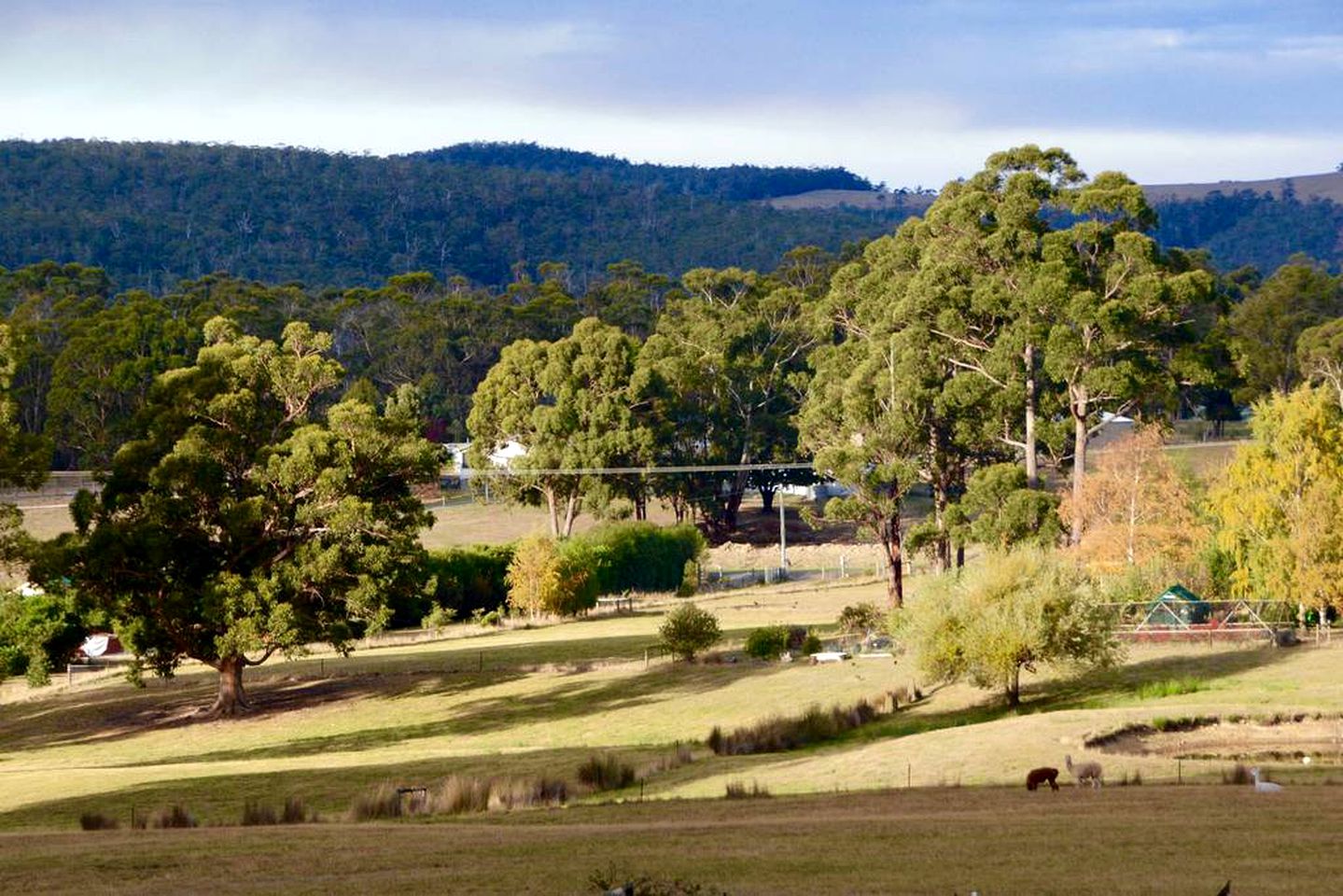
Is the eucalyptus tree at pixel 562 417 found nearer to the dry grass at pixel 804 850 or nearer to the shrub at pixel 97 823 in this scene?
the shrub at pixel 97 823

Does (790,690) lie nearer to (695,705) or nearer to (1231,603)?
(695,705)

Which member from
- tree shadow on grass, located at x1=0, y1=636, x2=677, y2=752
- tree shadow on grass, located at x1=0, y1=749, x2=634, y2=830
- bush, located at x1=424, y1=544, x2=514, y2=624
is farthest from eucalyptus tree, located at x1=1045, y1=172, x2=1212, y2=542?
tree shadow on grass, located at x1=0, y1=749, x2=634, y2=830

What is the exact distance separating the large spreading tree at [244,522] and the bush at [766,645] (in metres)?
11.3

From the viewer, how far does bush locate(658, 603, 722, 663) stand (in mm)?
58125

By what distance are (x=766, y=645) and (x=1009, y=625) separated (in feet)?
42.8

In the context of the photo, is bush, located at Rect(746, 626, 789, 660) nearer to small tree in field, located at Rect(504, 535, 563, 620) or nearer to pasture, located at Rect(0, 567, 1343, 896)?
pasture, located at Rect(0, 567, 1343, 896)

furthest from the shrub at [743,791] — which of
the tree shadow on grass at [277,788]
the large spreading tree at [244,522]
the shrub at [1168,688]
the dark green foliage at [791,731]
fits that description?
the large spreading tree at [244,522]

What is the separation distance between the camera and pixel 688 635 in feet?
191

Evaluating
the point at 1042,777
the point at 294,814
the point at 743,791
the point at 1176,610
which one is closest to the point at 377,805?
the point at 294,814

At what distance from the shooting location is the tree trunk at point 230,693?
54.9 meters

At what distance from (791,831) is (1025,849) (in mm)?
3827

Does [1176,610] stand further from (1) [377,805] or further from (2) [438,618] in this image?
(1) [377,805]

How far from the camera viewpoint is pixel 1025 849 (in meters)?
22.6

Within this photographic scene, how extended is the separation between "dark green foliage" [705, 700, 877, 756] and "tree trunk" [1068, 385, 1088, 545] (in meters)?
24.0
